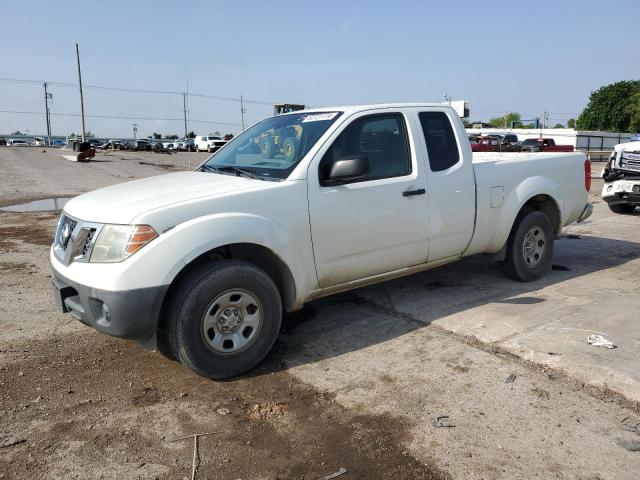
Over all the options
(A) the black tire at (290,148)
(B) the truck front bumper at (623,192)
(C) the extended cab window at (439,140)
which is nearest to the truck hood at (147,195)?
(A) the black tire at (290,148)

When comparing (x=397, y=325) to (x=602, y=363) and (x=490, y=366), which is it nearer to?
(x=490, y=366)

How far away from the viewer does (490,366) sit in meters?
3.79

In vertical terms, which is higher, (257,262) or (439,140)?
(439,140)

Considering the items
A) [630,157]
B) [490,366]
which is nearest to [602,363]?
[490,366]

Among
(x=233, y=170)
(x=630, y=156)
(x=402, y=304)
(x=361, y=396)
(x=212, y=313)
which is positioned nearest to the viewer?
(x=361, y=396)

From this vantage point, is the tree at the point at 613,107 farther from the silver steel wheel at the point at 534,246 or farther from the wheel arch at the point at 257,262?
the wheel arch at the point at 257,262

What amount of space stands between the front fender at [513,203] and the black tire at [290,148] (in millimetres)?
2323

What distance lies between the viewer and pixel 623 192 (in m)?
10.2

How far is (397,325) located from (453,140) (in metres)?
1.82

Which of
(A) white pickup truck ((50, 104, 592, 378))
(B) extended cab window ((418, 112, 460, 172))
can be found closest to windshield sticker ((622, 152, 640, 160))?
(A) white pickup truck ((50, 104, 592, 378))

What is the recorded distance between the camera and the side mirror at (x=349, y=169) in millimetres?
3916

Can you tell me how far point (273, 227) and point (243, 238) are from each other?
26cm

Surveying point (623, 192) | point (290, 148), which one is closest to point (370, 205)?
point (290, 148)

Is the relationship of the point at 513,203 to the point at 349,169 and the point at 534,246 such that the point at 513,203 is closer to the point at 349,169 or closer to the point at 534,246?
the point at 534,246
